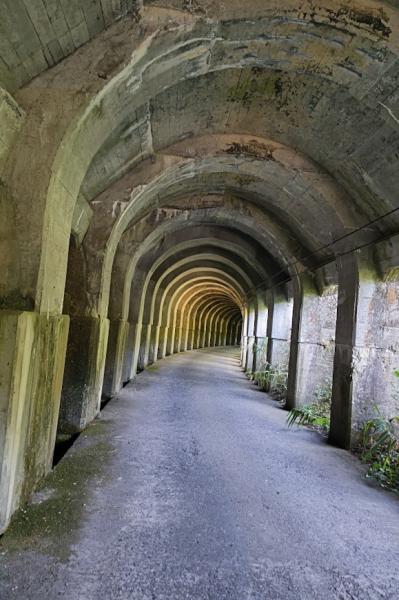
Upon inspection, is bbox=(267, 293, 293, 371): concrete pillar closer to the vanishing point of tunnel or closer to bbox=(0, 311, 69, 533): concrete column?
the vanishing point of tunnel

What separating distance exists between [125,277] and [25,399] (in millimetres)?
5821

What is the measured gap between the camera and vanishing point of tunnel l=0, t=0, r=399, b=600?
279 cm

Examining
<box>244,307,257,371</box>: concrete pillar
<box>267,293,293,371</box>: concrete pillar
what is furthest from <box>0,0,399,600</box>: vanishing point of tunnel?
<box>244,307,257,371</box>: concrete pillar

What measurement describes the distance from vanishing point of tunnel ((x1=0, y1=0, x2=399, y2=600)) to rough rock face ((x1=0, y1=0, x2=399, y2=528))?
0.02m

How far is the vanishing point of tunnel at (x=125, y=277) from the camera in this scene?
2.79 meters

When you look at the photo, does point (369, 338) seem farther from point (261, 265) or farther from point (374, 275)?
point (261, 265)

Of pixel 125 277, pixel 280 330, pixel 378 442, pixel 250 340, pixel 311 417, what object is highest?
pixel 125 277

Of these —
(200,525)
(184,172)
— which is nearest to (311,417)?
(200,525)

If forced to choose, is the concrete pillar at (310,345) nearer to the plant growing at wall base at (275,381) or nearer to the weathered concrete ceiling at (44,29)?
the plant growing at wall base at (275,381)

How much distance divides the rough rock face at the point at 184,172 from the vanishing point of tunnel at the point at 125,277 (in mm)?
22

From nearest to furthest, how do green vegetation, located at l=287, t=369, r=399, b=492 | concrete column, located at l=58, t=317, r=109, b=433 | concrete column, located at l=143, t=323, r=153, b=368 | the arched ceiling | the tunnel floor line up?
1. the tunnel floor
2. the arched ceiling
3. green vegetation, located at l=287, t=369, r=399, b=492
4. concrete column, located at l=58, t=317, r=109, b=433
5. concrete column, located at l=143, t=323, r=153, b=368

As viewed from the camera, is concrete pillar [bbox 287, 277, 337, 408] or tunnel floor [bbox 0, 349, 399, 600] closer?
tunnel floor [bbox 0, 349, 399, 600]

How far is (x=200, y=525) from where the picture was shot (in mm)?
3189

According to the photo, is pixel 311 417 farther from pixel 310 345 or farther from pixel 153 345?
pixel 153 345
